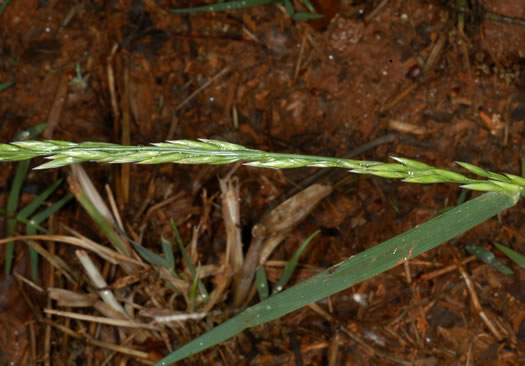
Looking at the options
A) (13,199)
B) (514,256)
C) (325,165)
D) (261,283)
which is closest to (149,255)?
(261,283)

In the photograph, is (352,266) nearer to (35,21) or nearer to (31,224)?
(31,224)

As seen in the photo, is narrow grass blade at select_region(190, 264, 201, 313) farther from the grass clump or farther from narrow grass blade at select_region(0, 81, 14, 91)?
narrow grass blade at select_region(0, 81, 14, 91)

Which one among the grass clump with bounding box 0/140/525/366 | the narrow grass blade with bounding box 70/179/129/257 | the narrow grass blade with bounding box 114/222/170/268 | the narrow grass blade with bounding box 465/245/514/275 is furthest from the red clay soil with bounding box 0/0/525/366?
the grass clump with bounding box 0/140/525/366

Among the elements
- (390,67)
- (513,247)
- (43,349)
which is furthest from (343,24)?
(43,349)

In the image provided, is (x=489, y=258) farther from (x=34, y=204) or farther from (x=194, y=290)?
(x=34, y=204)

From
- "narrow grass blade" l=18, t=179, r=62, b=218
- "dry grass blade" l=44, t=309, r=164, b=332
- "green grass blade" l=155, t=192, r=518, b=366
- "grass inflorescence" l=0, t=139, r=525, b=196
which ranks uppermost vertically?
"grass inflorescence" l=0, t=139, r=525, b=196

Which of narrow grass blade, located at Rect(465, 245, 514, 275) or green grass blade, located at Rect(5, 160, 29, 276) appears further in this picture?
green grass blade, located at Rect(5, 160, 29, 276)
